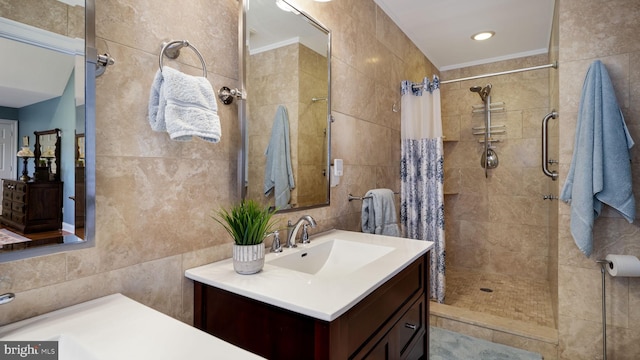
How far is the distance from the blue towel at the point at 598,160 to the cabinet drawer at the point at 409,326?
1.03 m

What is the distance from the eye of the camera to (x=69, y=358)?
0.67m

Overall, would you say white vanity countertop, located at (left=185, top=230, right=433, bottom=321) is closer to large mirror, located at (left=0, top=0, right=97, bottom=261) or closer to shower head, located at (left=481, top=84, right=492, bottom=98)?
large mirror, located at (left=0, top=0, right=97, bottom=261)

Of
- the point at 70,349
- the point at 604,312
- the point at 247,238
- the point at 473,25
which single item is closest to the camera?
the point at 70,349

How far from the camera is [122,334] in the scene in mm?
702

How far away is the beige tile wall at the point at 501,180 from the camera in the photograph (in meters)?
3.30

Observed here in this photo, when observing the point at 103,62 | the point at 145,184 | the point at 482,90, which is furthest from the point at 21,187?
the point at 482,90

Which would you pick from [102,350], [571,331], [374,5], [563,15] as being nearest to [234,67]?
[102,350]

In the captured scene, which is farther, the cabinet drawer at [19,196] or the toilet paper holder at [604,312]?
the toilet paper holder at [604,312]

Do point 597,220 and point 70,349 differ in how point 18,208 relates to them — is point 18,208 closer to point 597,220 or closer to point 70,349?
point 70,349

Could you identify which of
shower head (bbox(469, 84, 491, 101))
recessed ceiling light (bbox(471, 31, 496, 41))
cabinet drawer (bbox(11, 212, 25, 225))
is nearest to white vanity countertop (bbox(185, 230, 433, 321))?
cabinet drawer (bbox(11, 212, 25, 225))

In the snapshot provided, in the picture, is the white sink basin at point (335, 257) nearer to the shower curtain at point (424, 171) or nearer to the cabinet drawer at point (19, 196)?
the cabinet drawer at point (19, 196)

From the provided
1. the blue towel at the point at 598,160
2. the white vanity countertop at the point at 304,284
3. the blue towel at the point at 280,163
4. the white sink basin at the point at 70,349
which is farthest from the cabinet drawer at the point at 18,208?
the blue towel at the point at 598,160

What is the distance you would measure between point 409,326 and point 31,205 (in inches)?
53.7

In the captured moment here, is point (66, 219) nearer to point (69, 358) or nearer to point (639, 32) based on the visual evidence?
point (69, 358)
